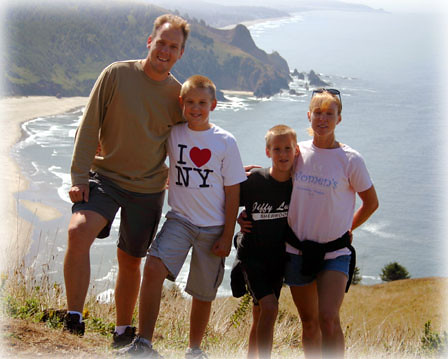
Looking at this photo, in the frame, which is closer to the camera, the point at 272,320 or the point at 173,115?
the point at 272,320

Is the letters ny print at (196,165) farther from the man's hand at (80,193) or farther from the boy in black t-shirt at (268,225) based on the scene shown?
the man's hand at (80,193)

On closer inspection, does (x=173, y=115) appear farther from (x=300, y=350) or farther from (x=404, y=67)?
(x=404, y=67)

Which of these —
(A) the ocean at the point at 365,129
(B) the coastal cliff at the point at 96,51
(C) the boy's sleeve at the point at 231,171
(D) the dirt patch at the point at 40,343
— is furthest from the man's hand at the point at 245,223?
(B) the coastal cliff at the point at 96,51

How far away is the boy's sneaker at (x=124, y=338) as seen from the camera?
3.73 m

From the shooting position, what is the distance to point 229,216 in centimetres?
350

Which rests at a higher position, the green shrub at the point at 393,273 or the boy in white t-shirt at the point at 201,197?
the boy in white t-shirt at the point at 201,197

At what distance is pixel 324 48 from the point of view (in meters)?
129

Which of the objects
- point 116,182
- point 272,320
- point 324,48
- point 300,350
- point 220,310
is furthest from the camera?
point 324,48

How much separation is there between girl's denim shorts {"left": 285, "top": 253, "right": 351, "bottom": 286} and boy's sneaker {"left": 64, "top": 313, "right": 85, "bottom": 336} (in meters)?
1.35

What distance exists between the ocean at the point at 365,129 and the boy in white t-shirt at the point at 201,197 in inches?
70.5

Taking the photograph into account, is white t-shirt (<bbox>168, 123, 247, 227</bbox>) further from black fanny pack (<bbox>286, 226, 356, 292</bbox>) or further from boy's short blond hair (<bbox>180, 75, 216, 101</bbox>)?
black fanny pack (<bbox>286, 226, 356, 292</bbox>)

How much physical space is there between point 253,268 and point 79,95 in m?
100

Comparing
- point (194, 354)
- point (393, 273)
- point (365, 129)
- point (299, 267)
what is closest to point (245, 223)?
point (299, 267)

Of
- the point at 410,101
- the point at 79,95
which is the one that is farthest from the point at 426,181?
the point at 79,95
